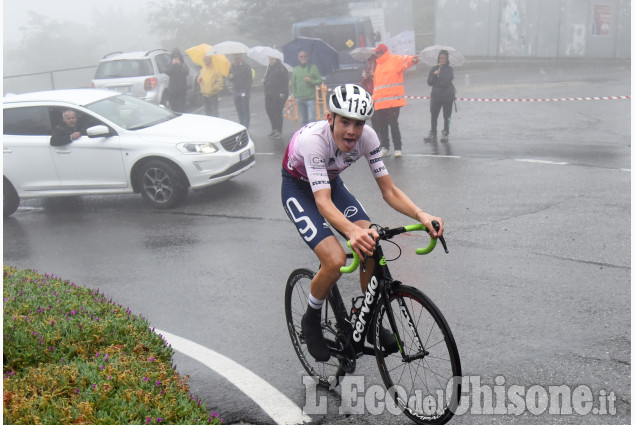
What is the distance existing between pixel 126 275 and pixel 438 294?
353cm

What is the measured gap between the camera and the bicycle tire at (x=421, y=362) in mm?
4320

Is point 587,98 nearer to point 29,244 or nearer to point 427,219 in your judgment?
point 29,244

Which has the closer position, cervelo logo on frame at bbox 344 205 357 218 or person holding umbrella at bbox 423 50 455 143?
cervelo logo on frame at bbox 344 205 357 218

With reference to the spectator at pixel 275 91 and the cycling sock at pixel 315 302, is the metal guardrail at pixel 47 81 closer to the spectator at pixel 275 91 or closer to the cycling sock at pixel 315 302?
the spectator at pixel 275 91

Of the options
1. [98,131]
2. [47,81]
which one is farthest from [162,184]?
[47,81]

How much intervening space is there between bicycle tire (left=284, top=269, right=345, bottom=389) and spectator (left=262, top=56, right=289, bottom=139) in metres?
12.6

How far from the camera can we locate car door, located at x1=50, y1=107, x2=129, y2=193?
39.3ft

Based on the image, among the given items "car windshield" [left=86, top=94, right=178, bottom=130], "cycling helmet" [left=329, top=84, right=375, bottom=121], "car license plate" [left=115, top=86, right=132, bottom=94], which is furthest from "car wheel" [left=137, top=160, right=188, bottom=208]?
"car license plate" [left=115, top=86, right=132, bottom=94]

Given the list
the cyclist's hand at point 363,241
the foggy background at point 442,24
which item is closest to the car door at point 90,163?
the cyclist's hand at point 363,241

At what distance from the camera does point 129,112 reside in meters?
12.7

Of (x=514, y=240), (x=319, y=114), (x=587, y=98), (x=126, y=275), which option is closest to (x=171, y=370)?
(x=126, y=275)

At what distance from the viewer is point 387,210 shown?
34.5 ft

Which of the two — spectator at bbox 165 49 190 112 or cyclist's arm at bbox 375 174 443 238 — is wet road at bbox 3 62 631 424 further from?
spectator at bbox 165 49 190 112

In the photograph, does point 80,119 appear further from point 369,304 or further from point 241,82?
point 369,304
